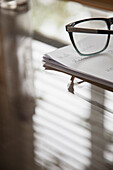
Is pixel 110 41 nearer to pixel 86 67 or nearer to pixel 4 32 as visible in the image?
pixel 86 67

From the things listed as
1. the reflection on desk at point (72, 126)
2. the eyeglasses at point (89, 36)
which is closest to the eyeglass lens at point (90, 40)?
the eyeglasses at point (89, 36)

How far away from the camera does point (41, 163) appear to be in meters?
0.51

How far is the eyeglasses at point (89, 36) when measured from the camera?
80cm

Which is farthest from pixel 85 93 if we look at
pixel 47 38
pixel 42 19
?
pixel 42 19

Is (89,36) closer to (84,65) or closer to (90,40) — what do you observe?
(90,40)

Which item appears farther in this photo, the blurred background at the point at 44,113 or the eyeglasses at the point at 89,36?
the eyeglasses at the point at 89,36

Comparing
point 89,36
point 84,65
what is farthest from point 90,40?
point 84,65

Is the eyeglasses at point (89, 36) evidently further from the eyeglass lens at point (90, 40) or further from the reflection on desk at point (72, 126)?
the reflection on desk at point (72, 126)

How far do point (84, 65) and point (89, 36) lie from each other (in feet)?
0.50

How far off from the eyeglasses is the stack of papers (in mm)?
16

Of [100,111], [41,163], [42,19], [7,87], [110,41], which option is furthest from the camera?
[42,19]

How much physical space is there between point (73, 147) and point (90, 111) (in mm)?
102

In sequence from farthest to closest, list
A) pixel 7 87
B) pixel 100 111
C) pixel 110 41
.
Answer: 1. pixel 110 41
2. pixel 7 87
3. pixel 100 111

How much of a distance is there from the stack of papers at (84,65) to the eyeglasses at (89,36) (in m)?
0.02
